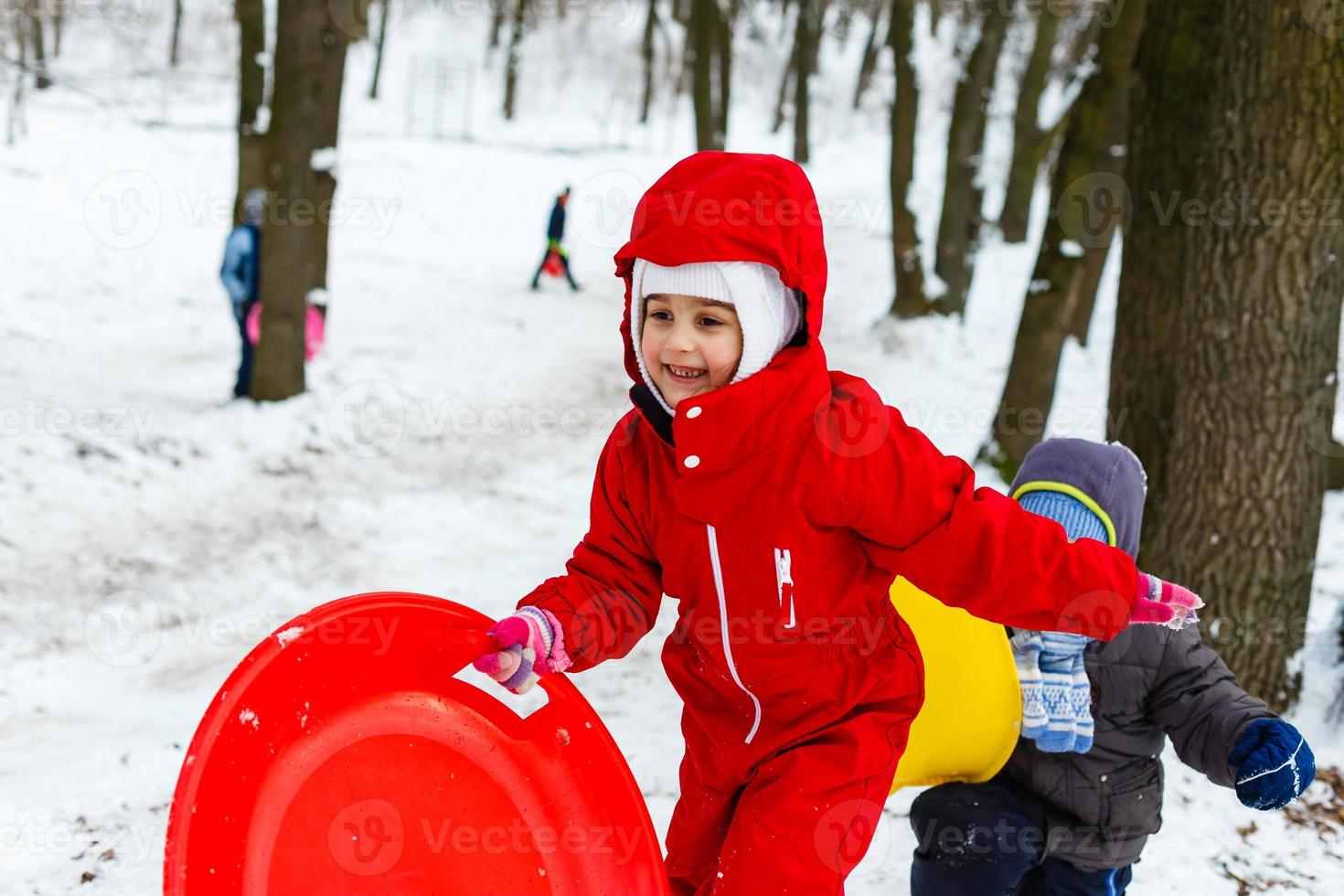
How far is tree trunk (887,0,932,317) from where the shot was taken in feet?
42.7

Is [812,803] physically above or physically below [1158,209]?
below

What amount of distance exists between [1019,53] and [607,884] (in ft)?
97.5

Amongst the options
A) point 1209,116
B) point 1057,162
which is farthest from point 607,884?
point 1057,162

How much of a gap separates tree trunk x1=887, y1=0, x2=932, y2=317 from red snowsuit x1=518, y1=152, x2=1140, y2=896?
36.4ft

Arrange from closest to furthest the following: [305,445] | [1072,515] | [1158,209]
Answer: [1072,515] → [1158,209] → [305,445]

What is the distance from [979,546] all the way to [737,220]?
74cm

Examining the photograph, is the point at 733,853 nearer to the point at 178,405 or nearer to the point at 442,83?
the point at 178,405

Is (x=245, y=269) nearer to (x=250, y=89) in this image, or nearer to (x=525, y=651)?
(x=250, y=89)

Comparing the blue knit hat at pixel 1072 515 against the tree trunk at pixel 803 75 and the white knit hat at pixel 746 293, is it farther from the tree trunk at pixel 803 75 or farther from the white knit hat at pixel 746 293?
the tree trunk at pixel 803 75

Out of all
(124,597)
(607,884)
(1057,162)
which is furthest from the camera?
(1057,162)

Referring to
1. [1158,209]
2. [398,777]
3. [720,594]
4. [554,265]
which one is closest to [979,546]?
[720,594]

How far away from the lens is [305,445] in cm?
770

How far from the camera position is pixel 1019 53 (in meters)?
28.5

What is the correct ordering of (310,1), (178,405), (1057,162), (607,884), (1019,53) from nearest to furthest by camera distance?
(607,884)
(1057,162)
(310,1)
(178,405)
(1019,53)
